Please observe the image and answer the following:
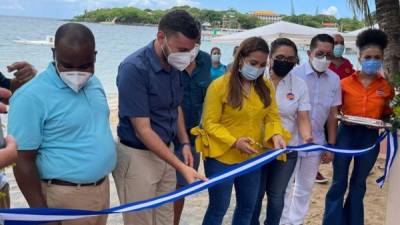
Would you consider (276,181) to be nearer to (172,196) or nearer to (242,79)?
(242,79)

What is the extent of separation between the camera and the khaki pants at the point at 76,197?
2625 millimetres

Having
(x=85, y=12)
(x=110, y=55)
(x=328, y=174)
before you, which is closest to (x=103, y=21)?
(x=85, y=12)

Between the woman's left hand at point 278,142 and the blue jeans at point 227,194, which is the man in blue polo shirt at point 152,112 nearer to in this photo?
the blue jeans at point 227,194

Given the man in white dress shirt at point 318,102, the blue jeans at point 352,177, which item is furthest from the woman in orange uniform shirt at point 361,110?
the man in white dress shirt at point 318,102

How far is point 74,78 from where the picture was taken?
102 inches

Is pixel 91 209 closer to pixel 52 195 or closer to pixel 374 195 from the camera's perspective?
pixel 52 195

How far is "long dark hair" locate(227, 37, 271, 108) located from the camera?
3.55 metres

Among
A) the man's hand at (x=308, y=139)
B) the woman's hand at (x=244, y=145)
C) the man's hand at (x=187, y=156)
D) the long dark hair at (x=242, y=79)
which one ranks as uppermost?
the long dark hair at (x=242, y=79)

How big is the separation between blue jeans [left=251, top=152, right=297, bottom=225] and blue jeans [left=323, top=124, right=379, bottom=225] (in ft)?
2.52

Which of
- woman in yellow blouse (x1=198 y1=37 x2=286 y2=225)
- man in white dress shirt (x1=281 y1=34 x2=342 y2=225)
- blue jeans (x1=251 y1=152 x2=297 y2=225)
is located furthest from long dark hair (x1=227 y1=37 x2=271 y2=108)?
man in white dress shirt (x1=281 y1=34 x2=342 y2=225)

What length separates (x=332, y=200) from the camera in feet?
15.6

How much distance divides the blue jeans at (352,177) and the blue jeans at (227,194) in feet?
4.24

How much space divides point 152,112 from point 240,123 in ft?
2.55

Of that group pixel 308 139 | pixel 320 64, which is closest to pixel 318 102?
pixel 320 64
